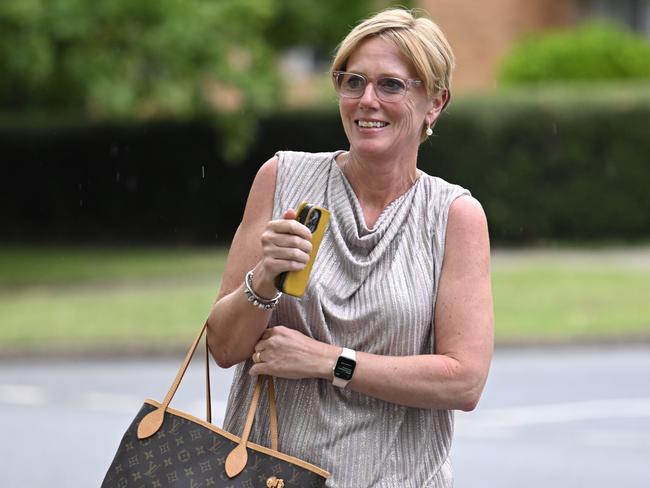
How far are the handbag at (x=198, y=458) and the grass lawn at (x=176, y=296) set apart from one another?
10725 mm

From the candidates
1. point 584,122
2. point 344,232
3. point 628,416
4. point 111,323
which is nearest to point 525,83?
point 584,122

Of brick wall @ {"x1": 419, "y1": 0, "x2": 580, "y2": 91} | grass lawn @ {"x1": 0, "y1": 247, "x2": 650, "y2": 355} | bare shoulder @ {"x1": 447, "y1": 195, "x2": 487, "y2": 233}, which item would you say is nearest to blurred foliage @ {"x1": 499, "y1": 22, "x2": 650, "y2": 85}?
grass lawn @ {"x1": 0, "y1": 247, "x2": 650, "y2": 355}

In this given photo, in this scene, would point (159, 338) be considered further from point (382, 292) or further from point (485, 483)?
point (382, 292)

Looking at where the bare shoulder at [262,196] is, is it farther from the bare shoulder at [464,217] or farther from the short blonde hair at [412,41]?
the bare shoulder at [464,217]

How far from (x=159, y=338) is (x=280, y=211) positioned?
10922 mm

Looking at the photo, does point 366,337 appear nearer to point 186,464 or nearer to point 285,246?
point 285,246

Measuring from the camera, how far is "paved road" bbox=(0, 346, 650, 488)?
839 centimetres

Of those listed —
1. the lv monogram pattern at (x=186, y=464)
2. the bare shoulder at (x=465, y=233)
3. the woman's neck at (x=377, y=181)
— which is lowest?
the lv monogram pattern at (x=186, y=464)

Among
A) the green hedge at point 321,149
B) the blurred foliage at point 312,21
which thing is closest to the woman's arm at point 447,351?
the green hedge at point 321,149

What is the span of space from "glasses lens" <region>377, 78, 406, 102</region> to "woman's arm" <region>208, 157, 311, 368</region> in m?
0.30

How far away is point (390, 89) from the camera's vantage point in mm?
2922

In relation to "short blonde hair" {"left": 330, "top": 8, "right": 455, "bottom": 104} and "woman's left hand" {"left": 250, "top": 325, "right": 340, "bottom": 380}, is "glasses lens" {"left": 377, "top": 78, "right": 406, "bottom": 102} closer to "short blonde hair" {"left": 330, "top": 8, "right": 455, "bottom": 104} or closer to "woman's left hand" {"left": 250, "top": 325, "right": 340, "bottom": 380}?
"short blonde hair" {"left": 330, "top": 8, "right": 455, "bottom": 104}

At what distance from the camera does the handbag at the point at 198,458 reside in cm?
271

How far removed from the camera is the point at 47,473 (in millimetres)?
8422
